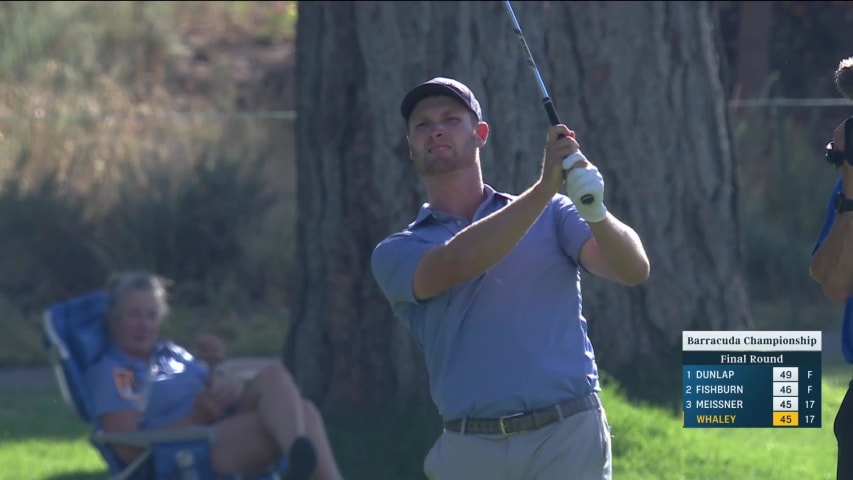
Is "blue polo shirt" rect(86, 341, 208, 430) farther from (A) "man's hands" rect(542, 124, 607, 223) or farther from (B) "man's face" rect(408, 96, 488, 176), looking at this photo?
(A) "man's hands" rect(542, 124, 607, 223)

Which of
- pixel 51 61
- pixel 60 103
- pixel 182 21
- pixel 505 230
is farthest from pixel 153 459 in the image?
pixel 182 21

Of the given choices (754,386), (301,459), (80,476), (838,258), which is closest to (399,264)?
(838,258)

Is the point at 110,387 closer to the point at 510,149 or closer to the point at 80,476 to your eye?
Result: the point at 80,476

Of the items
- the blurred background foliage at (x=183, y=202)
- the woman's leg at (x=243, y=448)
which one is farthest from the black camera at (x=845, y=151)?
the blurred background foliage at (x=183, y=202)

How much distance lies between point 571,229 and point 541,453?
640mm

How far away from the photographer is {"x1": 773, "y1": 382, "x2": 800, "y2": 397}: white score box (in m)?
5.98

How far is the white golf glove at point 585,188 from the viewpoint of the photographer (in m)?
3.60

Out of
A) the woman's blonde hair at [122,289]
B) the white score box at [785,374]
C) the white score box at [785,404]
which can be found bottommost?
the white score box at [785,404]

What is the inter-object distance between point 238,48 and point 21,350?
9480 mm

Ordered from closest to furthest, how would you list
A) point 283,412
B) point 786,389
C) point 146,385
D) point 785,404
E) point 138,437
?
1. point 138,437
2. point 146,385
3. point 283,412
4. point 786,389
5. point 785,404

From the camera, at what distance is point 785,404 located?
6.14m

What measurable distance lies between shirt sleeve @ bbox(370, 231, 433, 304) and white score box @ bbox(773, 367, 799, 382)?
8.06 feet

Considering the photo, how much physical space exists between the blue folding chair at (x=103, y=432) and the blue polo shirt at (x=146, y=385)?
54mm

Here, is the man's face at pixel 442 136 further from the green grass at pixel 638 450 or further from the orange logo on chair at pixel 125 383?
the green grass at pixel 638 450
